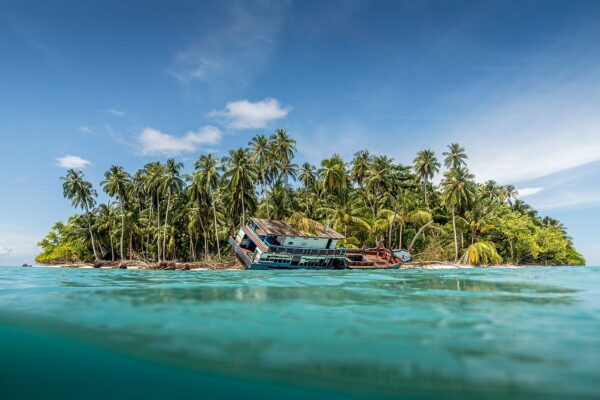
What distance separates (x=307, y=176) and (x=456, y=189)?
90.6 ft

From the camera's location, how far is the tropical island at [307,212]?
5372 centimetres

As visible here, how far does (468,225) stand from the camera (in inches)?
2223

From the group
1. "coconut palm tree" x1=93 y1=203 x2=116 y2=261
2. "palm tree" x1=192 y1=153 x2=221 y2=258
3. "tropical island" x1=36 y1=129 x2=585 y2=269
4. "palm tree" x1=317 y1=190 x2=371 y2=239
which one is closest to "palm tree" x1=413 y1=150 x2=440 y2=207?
"tropical island" x1=36 y1=129 x2=585 y2=269

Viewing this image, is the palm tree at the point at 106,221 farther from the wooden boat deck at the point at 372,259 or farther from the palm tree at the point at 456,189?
the palm tree at the point at 456,189

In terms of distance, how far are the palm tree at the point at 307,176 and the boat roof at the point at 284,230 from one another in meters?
27.0

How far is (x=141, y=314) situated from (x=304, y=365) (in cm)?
452

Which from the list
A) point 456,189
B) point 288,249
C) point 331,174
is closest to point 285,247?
point 288,249

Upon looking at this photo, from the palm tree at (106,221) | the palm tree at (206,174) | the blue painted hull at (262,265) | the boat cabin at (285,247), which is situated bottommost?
the blue painted hull at (262,265)

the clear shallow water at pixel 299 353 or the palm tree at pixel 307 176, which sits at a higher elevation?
the palm tree at pixel 307 176

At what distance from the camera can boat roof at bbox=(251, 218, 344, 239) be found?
3856cm

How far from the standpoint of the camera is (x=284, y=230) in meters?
40.1

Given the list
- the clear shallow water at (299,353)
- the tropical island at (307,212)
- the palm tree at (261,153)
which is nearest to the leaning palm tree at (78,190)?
the tropical island at (307,212)

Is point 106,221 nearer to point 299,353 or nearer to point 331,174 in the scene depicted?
point 331,174

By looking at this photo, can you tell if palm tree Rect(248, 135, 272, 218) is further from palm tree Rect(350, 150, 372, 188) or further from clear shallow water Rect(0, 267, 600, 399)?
clear shallow water Rect(0, 267, 600, 399)
